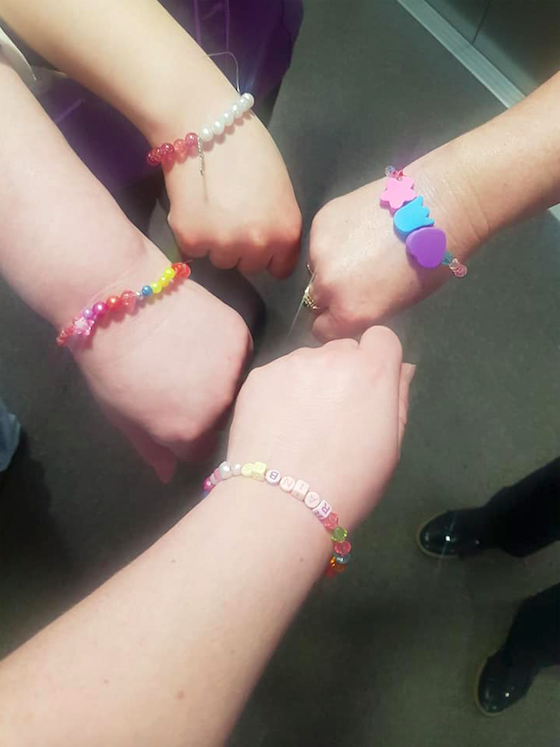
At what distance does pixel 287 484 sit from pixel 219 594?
0.09 metres

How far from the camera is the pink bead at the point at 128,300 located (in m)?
0.53

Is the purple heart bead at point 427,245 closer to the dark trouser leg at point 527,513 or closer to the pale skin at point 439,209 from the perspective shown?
the pale skin at point 439,209

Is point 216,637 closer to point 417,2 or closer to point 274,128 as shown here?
point 274,128

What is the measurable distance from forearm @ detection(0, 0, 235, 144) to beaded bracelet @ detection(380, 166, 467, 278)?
18 centimetres

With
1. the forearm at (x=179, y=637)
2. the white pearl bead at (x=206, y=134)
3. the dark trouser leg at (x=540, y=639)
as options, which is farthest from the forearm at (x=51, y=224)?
the dark trouser leg at (x=540, y=639)

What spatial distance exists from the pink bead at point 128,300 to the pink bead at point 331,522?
0.23m

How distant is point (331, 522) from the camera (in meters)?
0.48

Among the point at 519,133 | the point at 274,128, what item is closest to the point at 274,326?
the point at 274,128

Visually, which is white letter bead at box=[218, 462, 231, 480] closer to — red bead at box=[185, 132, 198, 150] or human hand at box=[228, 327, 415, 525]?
human hand at box=[228, 327, 415, 525]

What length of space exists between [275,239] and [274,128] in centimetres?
76

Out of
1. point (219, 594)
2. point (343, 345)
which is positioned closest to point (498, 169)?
point (343, 345)

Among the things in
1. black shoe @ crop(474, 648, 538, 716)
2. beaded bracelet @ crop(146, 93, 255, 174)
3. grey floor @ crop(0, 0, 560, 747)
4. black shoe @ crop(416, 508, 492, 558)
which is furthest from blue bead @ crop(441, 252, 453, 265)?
black shoe @ crop(474, 648, 538, 716)

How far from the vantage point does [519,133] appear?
59 centimetres

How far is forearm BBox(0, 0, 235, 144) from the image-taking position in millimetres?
563
